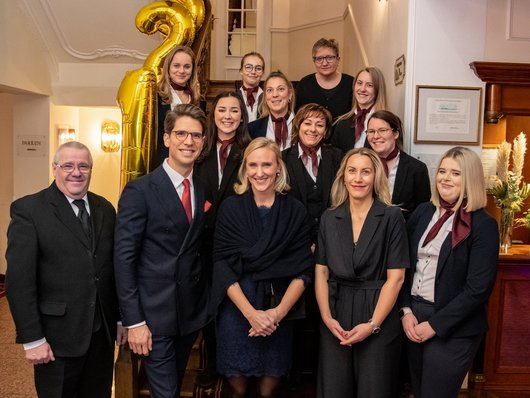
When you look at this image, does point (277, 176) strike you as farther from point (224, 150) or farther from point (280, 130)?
point (280, 130)

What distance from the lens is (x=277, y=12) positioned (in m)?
8.41

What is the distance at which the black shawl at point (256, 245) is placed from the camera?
2.54 meters

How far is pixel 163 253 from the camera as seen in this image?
2.37 metres

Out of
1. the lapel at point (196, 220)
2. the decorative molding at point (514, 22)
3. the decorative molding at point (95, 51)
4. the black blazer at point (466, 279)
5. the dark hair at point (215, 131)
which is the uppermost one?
the decorative molding at point (95, 51)

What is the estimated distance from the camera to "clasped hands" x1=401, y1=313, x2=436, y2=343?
8.09 ft

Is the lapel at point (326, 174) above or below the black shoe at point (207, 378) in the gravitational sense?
above

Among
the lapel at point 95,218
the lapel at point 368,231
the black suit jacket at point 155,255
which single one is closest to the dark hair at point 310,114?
the lapel at point 368,231

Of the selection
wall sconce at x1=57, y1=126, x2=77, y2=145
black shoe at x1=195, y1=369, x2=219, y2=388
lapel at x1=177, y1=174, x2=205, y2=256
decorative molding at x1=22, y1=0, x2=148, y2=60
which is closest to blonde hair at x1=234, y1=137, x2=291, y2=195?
lapel at x1=177, y1=174, x2=205, y2=256

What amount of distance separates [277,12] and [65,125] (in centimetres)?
386

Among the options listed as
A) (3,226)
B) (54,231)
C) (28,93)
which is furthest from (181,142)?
(3,226)

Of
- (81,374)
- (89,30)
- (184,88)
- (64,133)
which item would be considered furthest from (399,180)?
(64,133)

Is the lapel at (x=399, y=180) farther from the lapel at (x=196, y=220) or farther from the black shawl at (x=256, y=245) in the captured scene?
the lapel at (x=196, y=220)

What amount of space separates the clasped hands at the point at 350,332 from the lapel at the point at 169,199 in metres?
0.84

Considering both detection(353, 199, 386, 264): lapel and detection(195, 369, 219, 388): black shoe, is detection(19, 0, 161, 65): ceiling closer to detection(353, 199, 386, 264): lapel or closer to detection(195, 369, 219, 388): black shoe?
detection(195, 369, 219, 388): black shoe
